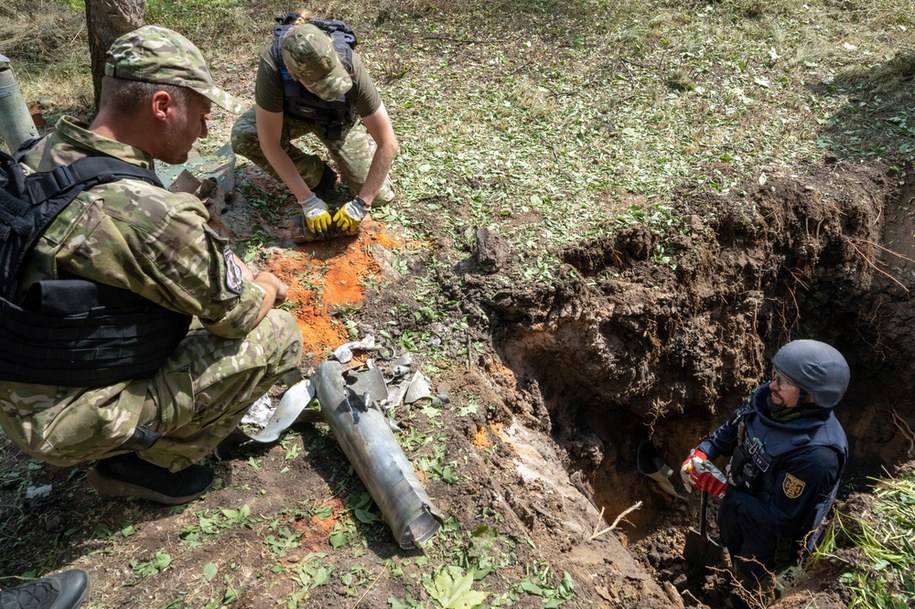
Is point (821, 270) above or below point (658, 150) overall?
below

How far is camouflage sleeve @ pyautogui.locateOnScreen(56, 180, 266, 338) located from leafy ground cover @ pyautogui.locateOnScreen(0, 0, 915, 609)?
113cm

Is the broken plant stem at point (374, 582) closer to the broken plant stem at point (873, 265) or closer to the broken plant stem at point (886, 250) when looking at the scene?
the broken plant stem at point (873, 265)

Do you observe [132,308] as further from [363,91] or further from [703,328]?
[703,328]

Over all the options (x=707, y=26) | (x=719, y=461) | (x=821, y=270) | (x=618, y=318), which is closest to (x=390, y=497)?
(x=618, y=318)

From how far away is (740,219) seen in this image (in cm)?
549

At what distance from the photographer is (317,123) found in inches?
195

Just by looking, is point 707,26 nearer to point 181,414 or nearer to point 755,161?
point 755,161

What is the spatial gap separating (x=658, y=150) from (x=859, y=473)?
11.9 feet

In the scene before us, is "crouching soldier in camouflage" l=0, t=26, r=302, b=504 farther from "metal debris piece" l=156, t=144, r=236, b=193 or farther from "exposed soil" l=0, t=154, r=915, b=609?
"metal debris piece" l=156, t=144, r=236, b=193

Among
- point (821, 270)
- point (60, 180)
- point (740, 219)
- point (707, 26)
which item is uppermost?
point (60, 180)

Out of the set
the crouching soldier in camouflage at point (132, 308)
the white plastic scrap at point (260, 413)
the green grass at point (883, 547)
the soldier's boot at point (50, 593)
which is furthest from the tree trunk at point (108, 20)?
the green grass at point (883, 547)

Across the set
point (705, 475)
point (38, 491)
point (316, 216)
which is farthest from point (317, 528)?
point (705, 475)

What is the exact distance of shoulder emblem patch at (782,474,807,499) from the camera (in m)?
3.65

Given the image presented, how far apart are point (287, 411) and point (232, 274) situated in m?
1.02
